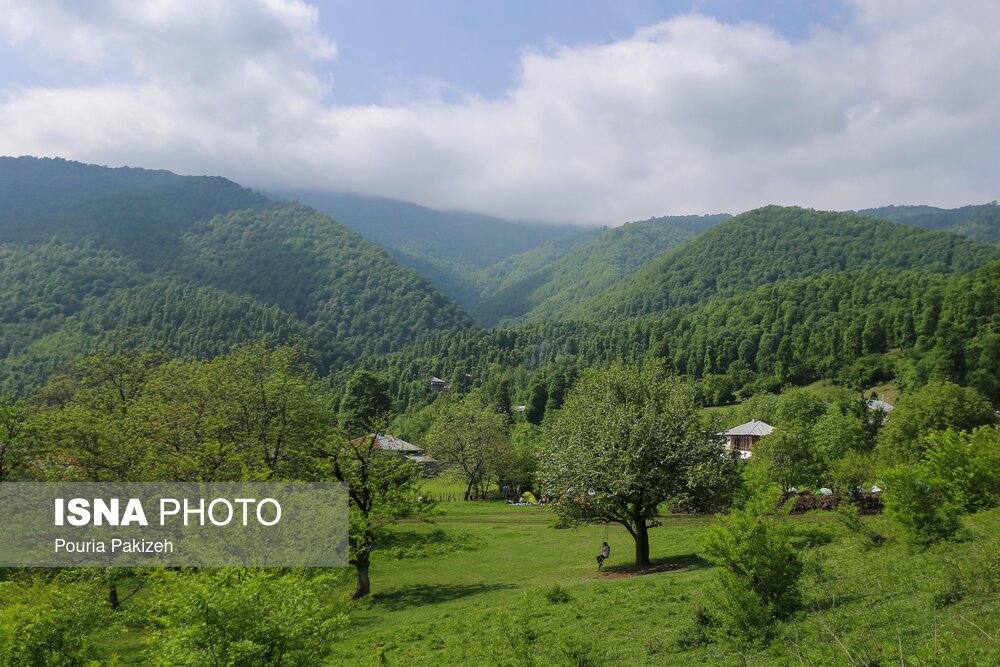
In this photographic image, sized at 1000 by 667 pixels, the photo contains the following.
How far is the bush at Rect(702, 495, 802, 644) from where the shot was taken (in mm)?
14250

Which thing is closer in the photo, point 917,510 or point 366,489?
point 917,510

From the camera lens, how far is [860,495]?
42.4 m

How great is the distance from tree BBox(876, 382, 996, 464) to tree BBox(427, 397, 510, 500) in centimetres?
3881

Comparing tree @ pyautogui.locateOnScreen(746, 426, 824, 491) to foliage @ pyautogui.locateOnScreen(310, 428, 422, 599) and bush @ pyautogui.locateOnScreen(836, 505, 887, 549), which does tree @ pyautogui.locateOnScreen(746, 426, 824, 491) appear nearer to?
bush @ pyautogui.locateOnScreen(836, 505, 887, 549)

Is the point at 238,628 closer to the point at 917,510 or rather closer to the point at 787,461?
the point at 917,510

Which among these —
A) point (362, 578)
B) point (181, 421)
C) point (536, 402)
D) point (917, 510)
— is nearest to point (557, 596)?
point (362, 578)

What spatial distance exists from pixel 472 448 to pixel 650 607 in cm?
5310

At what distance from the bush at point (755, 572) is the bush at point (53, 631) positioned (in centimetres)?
1392

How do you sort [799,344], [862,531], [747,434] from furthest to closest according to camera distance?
[799,344] → [747,434] → [862,531]

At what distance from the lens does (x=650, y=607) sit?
19328mm

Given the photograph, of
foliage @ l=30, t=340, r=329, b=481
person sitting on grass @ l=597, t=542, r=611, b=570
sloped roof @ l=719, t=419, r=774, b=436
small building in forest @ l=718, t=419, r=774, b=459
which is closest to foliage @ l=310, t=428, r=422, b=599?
foliage @ l=30, t=340, r=329, b=481

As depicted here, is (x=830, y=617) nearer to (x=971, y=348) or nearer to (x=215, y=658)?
(x=215, y=658)

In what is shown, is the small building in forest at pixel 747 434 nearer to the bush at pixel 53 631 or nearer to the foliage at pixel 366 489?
the foliage at pixel 366 489

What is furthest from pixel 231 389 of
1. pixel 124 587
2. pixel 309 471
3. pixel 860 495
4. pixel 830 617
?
pixel 860 495
